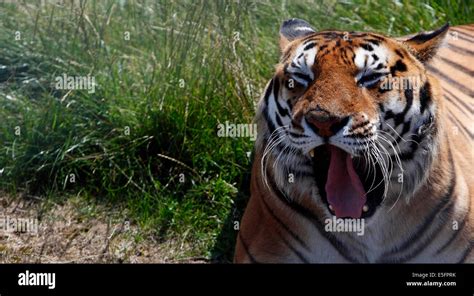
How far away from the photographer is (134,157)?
16.5ft

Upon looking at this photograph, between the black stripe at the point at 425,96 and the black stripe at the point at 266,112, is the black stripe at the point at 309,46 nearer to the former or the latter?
the black stripe at the point at 266,112

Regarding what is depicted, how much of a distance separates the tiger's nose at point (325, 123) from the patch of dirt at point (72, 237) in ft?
4.64

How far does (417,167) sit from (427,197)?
6.8 inches

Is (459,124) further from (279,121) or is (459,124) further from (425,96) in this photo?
(279,121)

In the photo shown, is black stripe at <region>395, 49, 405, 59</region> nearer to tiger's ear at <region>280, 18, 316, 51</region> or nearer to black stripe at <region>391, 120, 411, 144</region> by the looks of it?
black stripe at <region>391, 120, 411, 144</region>

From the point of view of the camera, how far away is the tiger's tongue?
3732 mm

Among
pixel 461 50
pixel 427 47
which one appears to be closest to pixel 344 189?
pixel 427 47

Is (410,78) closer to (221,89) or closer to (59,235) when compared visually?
(221,89)

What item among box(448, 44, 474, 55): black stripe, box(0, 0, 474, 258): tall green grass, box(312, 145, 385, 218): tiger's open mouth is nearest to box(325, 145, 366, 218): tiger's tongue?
box(312, 145, 385, 218): tiger's open mouth

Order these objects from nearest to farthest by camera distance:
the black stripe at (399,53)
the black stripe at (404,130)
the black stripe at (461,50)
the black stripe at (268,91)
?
1. the black stripe at (404,130)
2. the black stripe at (399,53)
3. the black stripe at (268,91)
4. the black stripe at (461,50)

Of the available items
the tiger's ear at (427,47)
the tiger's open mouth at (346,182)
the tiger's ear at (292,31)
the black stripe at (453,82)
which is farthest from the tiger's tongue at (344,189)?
the black stripe at (453,82)

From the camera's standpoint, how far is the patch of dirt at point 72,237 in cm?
473
